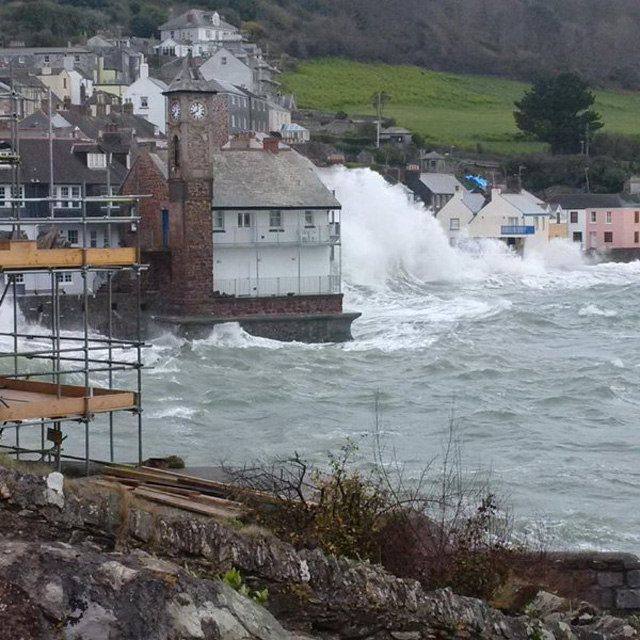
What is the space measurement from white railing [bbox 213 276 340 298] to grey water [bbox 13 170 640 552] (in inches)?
73.0

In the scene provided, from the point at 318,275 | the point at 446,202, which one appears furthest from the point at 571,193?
the point at 318,275

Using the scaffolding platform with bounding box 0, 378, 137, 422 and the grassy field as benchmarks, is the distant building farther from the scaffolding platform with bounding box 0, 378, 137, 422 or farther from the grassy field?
the scaffolding platform with bounding box 0, 378, 137, 422

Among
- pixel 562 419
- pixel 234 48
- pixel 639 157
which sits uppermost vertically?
pixel 234 48

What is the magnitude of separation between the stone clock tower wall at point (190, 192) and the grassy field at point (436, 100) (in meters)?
64.4

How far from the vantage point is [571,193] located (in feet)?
325

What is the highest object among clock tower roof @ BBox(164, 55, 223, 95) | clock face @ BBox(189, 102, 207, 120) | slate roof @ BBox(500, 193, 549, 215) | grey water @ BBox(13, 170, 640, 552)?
clock tower roof @ BBox(164, 55, 223, 95)

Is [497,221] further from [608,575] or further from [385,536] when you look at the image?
[385,536]

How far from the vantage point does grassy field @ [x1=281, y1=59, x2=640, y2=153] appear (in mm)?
114812

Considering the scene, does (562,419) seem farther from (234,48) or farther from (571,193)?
(234,48)

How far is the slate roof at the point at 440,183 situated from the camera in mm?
88000

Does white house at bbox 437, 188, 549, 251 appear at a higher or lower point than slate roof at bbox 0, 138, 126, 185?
lower

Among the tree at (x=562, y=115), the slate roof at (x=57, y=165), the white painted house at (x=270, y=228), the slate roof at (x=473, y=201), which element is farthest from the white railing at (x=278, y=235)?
the tree at (x=562, y=115)

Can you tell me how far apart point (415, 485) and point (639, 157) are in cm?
9440

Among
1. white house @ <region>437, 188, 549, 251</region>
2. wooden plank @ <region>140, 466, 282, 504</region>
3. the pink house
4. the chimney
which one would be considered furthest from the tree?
wooden plank @ <region>140, 466, 282, 504</region>
